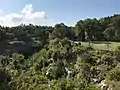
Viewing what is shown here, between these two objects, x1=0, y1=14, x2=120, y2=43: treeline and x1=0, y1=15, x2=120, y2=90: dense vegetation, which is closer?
x1=0, y1=15, x2=120, y2=90: dense vegetation

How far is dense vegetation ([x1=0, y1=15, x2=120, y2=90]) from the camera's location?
2115 cm

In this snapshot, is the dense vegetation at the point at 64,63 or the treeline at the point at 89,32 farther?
the treeline at the point at 89,32

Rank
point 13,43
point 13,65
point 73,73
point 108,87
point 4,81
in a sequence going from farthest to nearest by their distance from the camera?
1. point 13,43
2. point 13,65
3. point 73,73
4. point 108,87
5. point 4,81

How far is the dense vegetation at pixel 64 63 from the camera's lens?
833 inches

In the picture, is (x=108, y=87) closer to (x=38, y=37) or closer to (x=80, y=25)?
(x=80, y=25)

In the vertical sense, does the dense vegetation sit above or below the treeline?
below

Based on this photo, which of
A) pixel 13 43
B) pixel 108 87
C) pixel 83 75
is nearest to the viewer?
pixel 108 87

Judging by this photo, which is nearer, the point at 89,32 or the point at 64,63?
the point at 64,63

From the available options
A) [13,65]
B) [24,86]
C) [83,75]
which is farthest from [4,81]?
[13,65]

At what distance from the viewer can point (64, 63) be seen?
29562mm

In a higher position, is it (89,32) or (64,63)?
(89,32)

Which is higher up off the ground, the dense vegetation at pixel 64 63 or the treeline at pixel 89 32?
the treeline at pixel 89 32

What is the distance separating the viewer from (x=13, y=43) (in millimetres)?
48156

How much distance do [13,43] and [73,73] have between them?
80.5 feet
